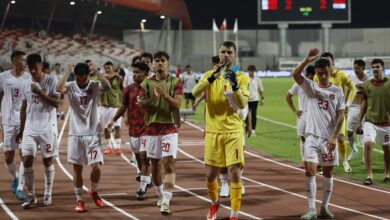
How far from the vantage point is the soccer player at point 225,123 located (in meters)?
9.59

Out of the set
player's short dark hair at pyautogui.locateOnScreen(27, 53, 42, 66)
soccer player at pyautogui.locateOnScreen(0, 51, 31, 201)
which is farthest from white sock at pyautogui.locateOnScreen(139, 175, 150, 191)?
player's short dark hair at pyautogui.locateOnScreen(27, 53, 42, 66)

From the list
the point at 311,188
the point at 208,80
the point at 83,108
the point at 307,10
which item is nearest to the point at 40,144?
the point at 83,108

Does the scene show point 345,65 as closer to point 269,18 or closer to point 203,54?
point 269,18

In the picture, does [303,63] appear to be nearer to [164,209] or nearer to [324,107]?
[324,107]

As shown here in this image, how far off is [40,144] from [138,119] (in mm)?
1960

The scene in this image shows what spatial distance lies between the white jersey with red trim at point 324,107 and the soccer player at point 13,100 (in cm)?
466

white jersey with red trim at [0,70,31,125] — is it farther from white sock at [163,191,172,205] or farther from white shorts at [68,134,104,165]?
white sock at [163,191,172,205]

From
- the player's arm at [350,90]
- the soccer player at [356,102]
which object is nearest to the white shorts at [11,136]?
the player's arm at [350,90]

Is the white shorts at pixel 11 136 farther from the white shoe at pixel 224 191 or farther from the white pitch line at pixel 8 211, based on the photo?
the white shoe at pixel 224 191

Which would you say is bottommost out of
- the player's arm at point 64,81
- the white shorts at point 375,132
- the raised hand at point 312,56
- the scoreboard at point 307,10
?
the white shorts at point 375,132

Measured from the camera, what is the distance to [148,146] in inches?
440

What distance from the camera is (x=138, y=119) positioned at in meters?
12.8

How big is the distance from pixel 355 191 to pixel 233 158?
4.02 meters

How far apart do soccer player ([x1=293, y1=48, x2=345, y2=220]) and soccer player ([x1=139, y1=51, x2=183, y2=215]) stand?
75.4 inches
